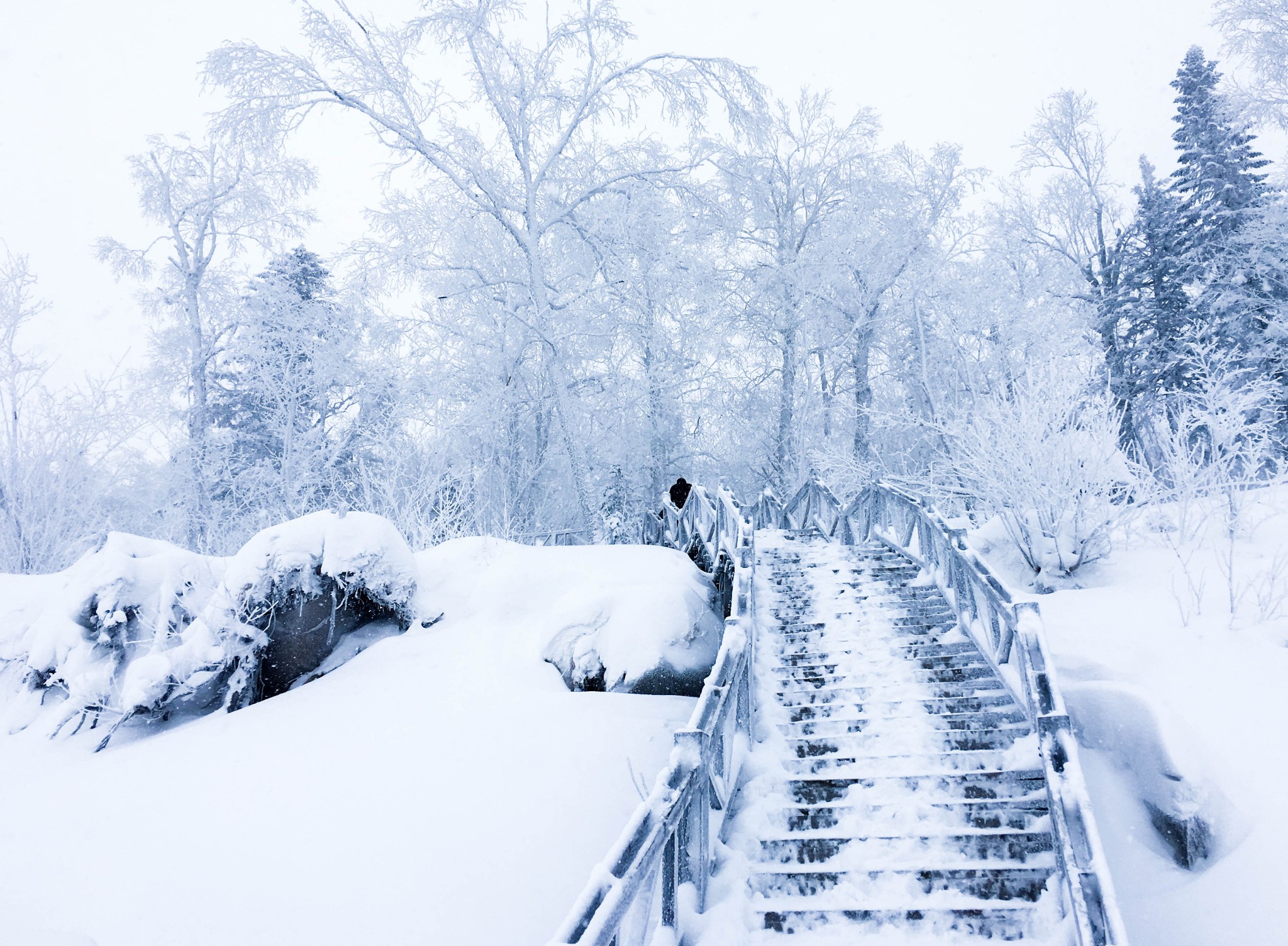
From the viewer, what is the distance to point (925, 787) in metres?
5.11

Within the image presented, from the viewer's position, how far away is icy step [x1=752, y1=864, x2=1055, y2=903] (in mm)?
4305

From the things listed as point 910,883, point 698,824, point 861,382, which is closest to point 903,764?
point 910,883

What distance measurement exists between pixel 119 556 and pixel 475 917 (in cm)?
755

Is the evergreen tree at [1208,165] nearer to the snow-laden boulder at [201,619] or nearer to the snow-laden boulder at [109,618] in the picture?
the snow-laden boulder at [201,619]

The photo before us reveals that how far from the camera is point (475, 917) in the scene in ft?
15.9

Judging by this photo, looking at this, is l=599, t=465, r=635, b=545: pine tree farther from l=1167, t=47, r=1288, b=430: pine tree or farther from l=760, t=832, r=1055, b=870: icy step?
l=1167, t=47, r=1288, b=430: pine tree

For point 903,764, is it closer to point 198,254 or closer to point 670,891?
point 670,891

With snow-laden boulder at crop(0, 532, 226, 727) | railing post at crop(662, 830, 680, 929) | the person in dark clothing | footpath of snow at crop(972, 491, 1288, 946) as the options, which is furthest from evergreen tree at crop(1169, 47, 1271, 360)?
snow-laden boulder at crop(0, 532, 226, 727)

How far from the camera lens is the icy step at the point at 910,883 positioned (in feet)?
14.1

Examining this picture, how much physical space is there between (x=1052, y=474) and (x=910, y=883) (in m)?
6.52

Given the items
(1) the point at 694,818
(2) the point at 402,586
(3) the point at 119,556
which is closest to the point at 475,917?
(1) the point at 694,818

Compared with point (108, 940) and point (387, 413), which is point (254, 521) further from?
point (108, 940)

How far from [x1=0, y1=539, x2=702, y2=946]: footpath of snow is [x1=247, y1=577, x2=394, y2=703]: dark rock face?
472 mm

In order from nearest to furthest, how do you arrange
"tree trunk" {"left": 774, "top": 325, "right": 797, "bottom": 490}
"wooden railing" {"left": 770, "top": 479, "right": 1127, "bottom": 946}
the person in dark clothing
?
"wooden railing" {"left": 770, "top": 479, "right": 1127, "bottom": 946} < the person in dark clothing < "tree trunk" {"left": 774, "top": 325, "right": 797, "bottom": 490}
